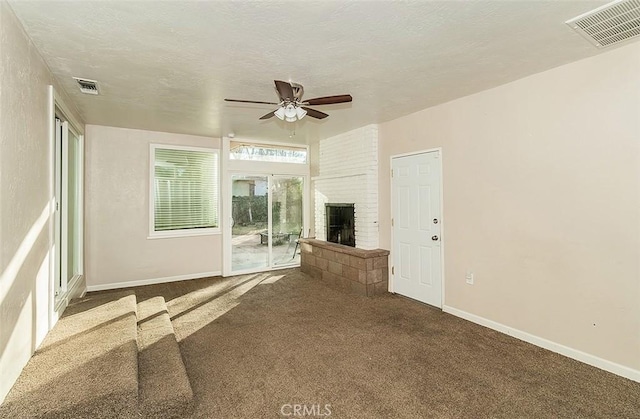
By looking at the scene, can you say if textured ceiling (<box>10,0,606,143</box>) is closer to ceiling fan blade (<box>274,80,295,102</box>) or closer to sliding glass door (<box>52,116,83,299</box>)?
ceiling fan blade (<box>274,80,295,102</box>)

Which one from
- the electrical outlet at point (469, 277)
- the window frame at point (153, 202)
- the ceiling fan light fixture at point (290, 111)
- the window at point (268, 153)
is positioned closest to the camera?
the ceiling fan light fixture at point (290, 111)

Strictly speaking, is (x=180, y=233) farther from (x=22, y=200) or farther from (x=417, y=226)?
(x=417, y=226)

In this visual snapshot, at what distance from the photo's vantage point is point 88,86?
3.20 meters

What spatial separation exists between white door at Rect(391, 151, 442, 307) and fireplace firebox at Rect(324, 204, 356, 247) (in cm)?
86

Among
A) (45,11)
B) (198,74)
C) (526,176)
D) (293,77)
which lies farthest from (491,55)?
(45,11)

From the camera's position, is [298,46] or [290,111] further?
[290,111]

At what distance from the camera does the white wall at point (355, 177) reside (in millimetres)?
4867

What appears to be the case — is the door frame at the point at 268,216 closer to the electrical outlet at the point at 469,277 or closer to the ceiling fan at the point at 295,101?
the ceiling fan at the point at 295,101

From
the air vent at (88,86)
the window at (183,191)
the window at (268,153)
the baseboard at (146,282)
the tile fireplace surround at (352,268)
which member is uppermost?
the air vent at (88,86)

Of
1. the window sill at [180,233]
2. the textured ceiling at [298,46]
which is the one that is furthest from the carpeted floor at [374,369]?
the textured ceiling at [298,46]

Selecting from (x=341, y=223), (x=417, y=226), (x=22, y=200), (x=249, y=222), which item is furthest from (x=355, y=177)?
(x=22, y=200)

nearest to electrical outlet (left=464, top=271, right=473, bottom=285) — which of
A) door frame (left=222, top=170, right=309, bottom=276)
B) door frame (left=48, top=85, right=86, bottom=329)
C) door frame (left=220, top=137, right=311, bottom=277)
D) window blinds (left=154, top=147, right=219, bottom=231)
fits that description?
door frame (left=222, top=170, right=309, bottom=276)

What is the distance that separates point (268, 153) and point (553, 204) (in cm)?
469

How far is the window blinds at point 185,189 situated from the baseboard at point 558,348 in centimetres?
447
